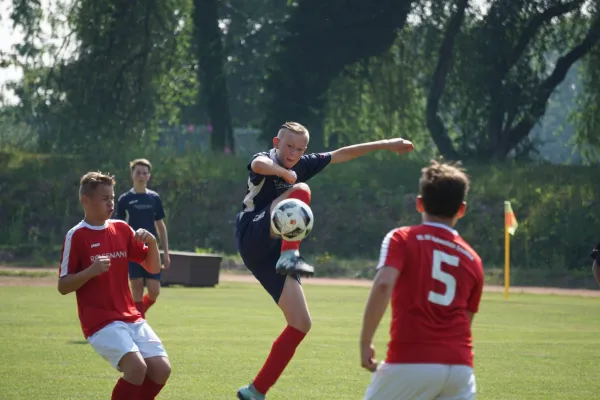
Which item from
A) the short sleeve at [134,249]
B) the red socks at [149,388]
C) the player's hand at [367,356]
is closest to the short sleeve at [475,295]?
the player's hand at [367,356]

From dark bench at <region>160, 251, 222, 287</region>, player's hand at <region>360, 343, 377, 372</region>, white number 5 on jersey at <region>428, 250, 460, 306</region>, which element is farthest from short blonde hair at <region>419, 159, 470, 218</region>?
dark bench at <region>160, 251, 222, 287</region>

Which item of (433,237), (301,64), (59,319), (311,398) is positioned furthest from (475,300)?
(301,64)

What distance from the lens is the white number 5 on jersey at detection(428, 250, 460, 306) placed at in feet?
17.2

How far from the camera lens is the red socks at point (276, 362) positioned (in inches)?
298

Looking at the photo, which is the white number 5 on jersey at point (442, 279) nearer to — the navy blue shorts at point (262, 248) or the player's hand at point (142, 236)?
the player's hand at point (142, 236)

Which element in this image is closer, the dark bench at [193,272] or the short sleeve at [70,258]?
the short sleeve at [70,258]

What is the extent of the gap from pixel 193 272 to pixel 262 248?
16.7 m

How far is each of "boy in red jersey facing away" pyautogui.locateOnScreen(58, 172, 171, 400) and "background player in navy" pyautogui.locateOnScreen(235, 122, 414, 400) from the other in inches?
33.6

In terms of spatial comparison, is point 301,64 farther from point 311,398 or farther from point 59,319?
point 311,398

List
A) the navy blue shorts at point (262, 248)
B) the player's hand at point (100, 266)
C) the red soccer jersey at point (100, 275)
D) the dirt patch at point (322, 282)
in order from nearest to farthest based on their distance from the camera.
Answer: the player's hand at point (100, 266) → the red soccer jersey at point (100, 275) → the navy blue shorts at point (262, 248) → the dirt patch at point (322, 282)

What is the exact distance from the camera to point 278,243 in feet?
26.5

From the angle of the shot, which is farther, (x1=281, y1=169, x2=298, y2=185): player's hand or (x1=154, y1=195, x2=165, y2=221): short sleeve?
(x1=154, y1=195, x2=165, y2=221): short sleeve

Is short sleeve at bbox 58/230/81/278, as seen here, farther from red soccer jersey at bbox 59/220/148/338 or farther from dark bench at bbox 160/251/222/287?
dark bench at bbox 160/251/222/287

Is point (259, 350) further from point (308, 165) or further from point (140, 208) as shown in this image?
point (308, 165)
